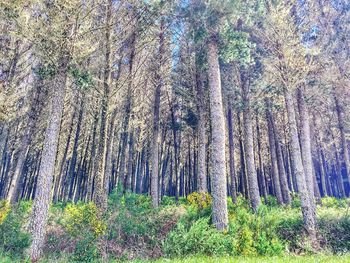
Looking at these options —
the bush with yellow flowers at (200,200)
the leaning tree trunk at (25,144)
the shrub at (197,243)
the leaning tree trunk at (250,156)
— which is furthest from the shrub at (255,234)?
the leaning tree trunk at (25,144)

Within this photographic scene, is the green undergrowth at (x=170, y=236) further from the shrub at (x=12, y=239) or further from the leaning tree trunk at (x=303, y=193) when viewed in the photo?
the leaning tree trunk at (x=303, y=193)

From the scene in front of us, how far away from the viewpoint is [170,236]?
8.08 meters

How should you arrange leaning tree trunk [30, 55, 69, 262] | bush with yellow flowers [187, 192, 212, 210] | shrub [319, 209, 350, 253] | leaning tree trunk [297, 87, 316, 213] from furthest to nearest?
leaning tree trunk [297, 87, 316, 213]
bush with yellow flowers [187, 192, 212, 210]
shrub [319, 209, 350, 253]
leaning tree trunk [30, 55, 69, 262]

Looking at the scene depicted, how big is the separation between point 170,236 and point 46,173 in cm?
457

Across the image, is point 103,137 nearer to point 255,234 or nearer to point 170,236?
point 170,236

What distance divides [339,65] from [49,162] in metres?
16.9

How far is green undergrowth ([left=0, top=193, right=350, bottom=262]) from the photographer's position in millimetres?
7809

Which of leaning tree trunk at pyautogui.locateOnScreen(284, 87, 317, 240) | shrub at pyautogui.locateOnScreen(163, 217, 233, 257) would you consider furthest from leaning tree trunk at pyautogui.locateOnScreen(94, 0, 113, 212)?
leaning tree trunk at pyautogui.locateOnScreen(284, 87, 317, 240)

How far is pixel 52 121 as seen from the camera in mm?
9062

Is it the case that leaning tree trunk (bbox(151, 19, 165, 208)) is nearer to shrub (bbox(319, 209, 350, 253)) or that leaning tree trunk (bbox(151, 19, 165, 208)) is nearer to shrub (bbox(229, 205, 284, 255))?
shrub (bbox(229, 205, 284, 255))

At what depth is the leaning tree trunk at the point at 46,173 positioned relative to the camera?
8015 millimetres

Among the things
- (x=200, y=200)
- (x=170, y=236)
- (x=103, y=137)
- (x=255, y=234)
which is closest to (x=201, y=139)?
(x=200, y=200)

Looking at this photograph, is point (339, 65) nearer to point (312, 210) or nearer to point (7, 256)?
point (312, 210)

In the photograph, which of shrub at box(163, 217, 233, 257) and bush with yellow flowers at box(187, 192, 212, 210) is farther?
bush with yellow flowers at box(187, 192, 212, 210)
